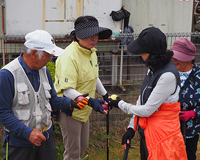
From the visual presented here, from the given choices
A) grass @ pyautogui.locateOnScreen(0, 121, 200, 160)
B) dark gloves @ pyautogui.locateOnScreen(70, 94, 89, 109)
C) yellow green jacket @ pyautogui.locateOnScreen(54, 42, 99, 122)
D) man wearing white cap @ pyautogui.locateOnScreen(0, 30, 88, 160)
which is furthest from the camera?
grass @ pyautogui.locateOnScreen(0, 121, 200, 160)

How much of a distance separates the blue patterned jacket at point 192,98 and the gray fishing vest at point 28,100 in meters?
1.59

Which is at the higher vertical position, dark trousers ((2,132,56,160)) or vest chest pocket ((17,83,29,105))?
vest chest pocket ((17,83,29,105))

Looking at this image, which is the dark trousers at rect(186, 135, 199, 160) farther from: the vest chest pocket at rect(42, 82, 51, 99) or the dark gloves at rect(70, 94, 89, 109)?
the vest chest pocket at rect(42, 82, 51, 99)

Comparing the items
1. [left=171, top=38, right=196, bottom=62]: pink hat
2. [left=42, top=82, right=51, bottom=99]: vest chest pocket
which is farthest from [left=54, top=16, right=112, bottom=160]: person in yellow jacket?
[left=171, top=38, right=196, bottom=62]: pink hat

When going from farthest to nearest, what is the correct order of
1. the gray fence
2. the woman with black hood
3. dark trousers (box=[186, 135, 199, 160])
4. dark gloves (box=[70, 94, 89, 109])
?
the gray fence, dark trousers (box=[186, 135, 199, 160]), dark gloves (box=[70, 94, 89, 109]), the woman with black hood

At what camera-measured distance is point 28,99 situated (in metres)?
2.84

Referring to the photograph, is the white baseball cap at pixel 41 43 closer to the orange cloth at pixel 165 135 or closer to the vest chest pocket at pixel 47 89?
the vest chest pocket at pixel 47 89

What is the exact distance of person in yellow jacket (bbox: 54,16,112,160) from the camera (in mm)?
3463

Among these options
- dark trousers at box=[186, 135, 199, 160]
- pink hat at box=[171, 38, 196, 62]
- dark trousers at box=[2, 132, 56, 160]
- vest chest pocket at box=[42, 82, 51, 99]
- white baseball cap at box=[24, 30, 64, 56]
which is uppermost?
white baseball cap at box=[24, 30, 64, 56]

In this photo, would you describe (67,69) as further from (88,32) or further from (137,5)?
(137,5)

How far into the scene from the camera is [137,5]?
809 centimetres

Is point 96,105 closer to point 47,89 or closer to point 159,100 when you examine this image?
point 47,89

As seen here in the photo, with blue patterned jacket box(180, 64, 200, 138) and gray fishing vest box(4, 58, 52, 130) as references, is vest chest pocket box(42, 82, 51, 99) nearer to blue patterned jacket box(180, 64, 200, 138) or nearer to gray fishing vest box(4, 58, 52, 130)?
gray fishing vest box(4, 58, 52, 130)

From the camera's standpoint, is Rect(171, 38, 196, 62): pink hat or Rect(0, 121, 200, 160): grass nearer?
Rect(171, 38, 196, 62): pink hat
